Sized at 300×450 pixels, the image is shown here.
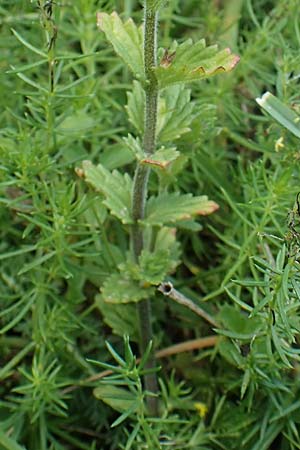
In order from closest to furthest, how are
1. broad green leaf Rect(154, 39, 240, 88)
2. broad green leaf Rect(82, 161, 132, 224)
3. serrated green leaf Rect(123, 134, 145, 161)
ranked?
broad green leaf Rect(154, 39, 240, 88)
serrated green leaf Rect(123, 134, 145, 161)
broad green leaf Rect(82, 161, 132, 224)

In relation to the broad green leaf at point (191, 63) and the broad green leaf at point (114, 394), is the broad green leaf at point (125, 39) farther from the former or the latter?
the broad green leaf at point (114, 394)

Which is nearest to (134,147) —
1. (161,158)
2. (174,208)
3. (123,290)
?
(161,158)

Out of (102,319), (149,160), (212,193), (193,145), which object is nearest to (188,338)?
(102,319)

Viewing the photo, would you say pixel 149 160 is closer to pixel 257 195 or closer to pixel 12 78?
pixel 257 195

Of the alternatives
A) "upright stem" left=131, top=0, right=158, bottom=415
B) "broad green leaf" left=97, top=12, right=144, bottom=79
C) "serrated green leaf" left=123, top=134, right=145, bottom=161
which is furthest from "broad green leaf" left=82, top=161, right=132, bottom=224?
"broad green leaf" left=97, top=12, right=144, bottom=79

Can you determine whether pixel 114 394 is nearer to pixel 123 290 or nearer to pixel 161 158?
pixel 123 290

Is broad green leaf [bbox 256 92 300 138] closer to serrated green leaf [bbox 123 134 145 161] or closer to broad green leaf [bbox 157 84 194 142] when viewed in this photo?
broad green leaf [bbox 157 84 194 142]

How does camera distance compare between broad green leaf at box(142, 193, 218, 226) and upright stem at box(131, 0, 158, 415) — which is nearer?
upright stem at box(131, 0, 158, 415)
